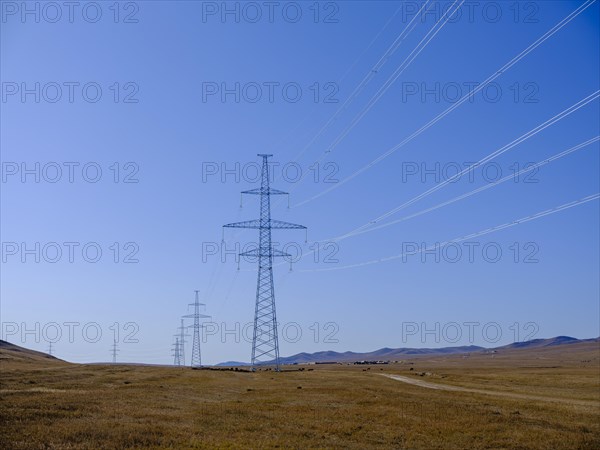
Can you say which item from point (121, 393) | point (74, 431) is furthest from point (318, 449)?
point (121, 393)

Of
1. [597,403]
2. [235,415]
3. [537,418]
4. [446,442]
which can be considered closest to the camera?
[446,442]

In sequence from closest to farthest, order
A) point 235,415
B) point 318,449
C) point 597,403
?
point 318,449, point 235,415, point 597,403

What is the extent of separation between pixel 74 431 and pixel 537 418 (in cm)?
2916

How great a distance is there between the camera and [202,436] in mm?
30109

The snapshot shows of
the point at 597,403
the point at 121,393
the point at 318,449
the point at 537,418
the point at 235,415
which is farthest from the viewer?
the point at 597,403

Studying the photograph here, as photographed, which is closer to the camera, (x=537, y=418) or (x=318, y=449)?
(x=318, y=449)

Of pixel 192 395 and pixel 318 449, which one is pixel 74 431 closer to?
pixel 318 449

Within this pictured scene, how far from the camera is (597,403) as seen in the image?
58.2 meters

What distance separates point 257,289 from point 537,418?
4770 centimetres

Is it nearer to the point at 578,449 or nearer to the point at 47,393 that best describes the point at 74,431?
the point at 47,393

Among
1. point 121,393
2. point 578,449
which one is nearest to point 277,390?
point 121,393

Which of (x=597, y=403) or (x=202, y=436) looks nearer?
(x=202, y=436)

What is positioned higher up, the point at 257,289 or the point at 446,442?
the point at 257,289

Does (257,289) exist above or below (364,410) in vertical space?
above
